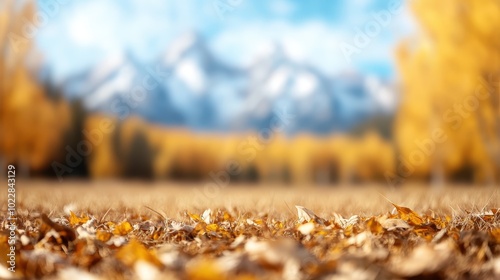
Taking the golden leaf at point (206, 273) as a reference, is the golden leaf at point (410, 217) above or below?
below

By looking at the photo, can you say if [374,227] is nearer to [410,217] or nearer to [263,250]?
[410,217]

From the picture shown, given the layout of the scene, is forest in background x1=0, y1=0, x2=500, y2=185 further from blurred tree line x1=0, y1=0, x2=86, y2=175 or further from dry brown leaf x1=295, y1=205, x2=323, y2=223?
dry brown leaf x1=295, y1=205, x2=323, y2=223

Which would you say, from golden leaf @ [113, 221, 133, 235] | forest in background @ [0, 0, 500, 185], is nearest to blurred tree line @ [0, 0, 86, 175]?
forest in background @ [0, 0, 500, 185]

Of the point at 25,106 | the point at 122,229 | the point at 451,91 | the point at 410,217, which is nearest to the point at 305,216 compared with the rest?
the point at 410,217

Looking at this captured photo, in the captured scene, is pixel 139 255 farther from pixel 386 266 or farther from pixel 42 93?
pixel 42 93

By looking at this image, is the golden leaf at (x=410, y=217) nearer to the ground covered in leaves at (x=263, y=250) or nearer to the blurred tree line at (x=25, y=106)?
the ground covered in leaves at (x=263, y=250)

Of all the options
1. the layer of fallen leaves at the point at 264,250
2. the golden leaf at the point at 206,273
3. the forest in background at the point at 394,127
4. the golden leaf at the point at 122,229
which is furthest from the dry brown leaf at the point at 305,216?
the forest in background at the point at 394,127
